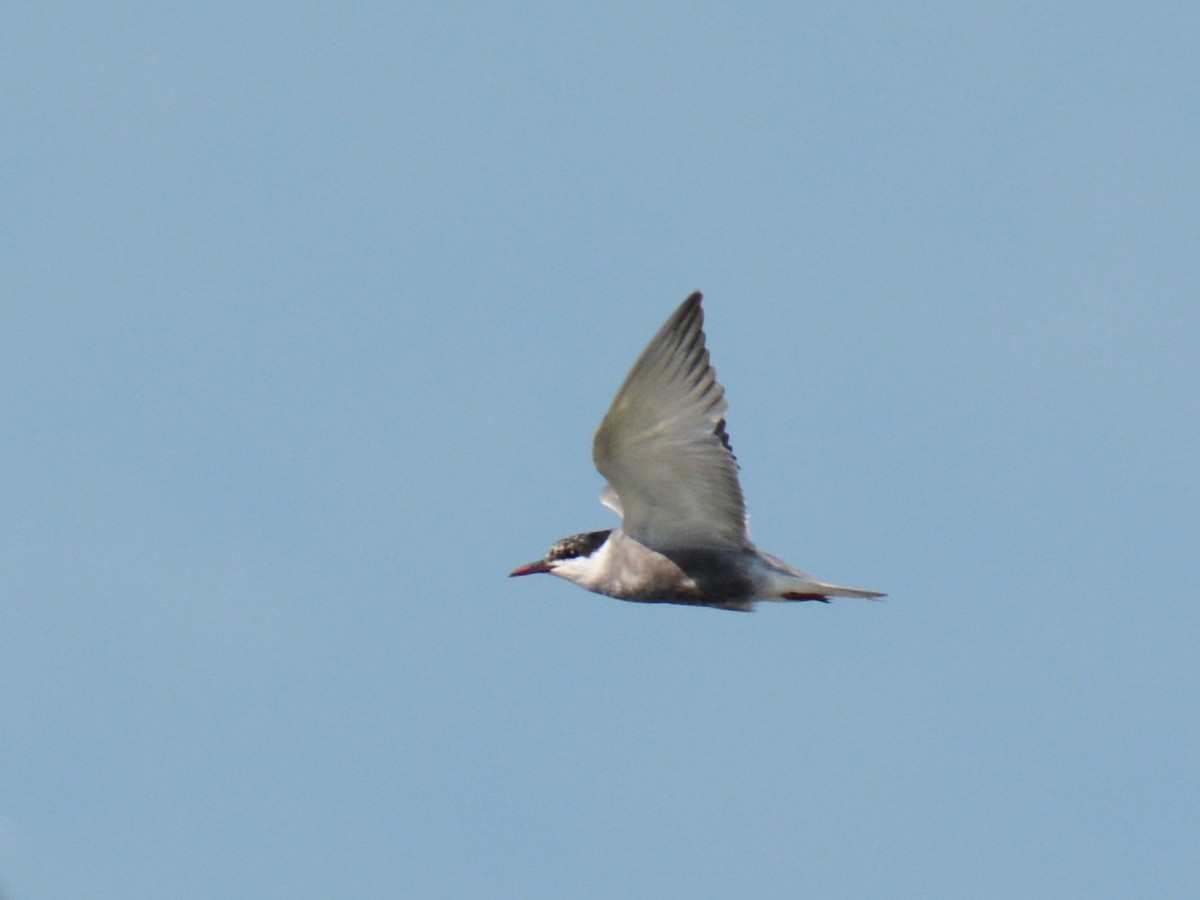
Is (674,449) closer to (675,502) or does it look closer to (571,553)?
(675,502)

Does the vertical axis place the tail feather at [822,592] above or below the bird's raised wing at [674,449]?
below

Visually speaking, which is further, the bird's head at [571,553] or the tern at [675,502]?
the bird's head at [571,553]

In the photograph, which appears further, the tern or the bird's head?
the bird's head

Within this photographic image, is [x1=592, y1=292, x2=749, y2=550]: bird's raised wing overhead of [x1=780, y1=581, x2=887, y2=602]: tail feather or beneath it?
overhead

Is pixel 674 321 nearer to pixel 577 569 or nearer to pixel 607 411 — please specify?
pixel 607 411
